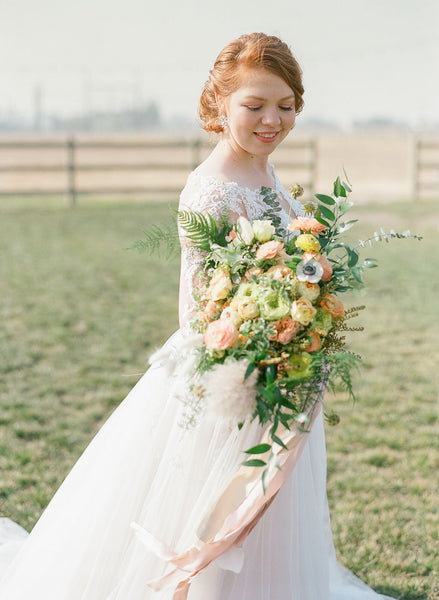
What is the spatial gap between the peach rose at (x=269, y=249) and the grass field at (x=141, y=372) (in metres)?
1.90

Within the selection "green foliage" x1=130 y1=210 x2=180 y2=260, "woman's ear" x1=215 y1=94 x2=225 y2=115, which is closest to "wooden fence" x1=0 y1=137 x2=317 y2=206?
"woman's ear" x1=215 y1=94 x2=225 y2=115

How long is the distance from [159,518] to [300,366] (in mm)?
829

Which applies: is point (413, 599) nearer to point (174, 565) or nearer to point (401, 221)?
point (174, 565)

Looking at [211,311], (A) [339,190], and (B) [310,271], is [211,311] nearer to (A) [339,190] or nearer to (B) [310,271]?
(B) [310,271]

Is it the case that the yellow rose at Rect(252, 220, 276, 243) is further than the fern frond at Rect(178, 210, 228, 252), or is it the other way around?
the fern frond at Rect(178, 210, 228, 252)

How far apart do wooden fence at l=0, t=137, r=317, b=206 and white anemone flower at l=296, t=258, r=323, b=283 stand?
4598mm

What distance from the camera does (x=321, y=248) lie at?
2.19 meters

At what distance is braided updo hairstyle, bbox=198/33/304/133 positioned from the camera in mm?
2393

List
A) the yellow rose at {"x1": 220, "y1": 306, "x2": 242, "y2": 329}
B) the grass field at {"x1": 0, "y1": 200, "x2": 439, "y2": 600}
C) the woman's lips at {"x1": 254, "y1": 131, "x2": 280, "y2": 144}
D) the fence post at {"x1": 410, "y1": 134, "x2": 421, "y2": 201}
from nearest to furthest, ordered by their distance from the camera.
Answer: the yellow rose at {"x1": 220, "y1": 306, "x2": 242, "y2": 329}, the woman's lips at {"x1": 254, "y1": 131, "x2": 280, "y2": 144}, the grass field at {"x1": 0, "y1": 200, "x2": 439, "y2": 600}, the fence post at {"x1": 410, "y1": 134, "x2": 421, "y2": 201}

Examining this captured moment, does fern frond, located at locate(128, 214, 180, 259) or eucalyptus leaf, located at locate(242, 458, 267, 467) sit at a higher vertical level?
fern frond, located at locate(128, 214, 180, 259)

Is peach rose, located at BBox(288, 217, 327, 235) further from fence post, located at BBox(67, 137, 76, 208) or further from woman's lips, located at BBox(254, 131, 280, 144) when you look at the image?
fence post, located at BBox(67, 137, 76, 208)

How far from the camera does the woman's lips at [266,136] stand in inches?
97.4

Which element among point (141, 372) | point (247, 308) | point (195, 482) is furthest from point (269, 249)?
point (141, 372)

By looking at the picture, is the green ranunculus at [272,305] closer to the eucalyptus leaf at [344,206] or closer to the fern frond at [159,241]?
the eucalyptus leaf at [344,206]
